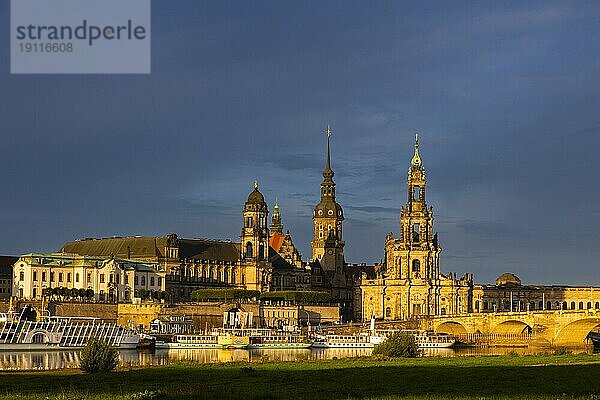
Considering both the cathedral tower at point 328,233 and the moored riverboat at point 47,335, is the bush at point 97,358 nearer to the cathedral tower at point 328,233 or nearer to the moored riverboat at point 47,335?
the moored riverboat at point 47,335

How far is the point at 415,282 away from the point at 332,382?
10994cm

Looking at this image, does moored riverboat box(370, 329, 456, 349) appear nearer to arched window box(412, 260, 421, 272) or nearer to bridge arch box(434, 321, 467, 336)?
bridge arch box(434, 321, 467, 336)

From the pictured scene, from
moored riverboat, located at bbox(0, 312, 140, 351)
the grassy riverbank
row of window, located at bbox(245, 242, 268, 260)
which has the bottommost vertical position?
moored riverboat, located at bbox(0, 312, 140, 351)

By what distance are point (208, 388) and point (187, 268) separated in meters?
116

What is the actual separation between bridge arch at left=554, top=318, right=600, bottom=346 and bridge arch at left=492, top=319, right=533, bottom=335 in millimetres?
7353

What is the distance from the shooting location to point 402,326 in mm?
137250

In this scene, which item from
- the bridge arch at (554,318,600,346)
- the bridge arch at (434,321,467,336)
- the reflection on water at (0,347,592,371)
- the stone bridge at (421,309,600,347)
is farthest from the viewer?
the bridge arch at (434,321,467,336)

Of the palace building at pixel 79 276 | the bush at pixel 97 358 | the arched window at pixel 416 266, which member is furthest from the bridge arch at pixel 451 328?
the bush at pixel 97 358

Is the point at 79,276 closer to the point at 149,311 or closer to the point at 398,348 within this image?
the point at 149,311

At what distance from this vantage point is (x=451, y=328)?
13338cm

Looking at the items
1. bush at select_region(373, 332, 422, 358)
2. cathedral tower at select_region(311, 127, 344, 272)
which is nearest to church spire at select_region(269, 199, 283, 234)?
cathedral tower at select_region(311, 127, 344, 272)

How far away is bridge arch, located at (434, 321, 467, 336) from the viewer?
429 feet

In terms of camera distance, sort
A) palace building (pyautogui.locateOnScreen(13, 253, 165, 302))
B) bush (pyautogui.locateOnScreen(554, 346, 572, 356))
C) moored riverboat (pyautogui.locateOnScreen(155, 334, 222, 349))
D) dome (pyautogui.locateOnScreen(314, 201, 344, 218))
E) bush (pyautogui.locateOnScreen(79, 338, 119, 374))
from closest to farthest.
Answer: bush (pyautogui.locateOnScreen(79, 338, 119, 374))
bush (pyautogui.locateOnScreen(554, 346, 572, 356))
moored riverboat (pyautogui.locateOnScreen(155, 334, 222, 349))
palace building (pyautogui.locateOnScreen(13, 253, 165, 302))
dome (pyautogui.locateOnScreen(314, 201, 344, 218))

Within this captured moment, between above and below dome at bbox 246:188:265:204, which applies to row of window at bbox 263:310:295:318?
below
